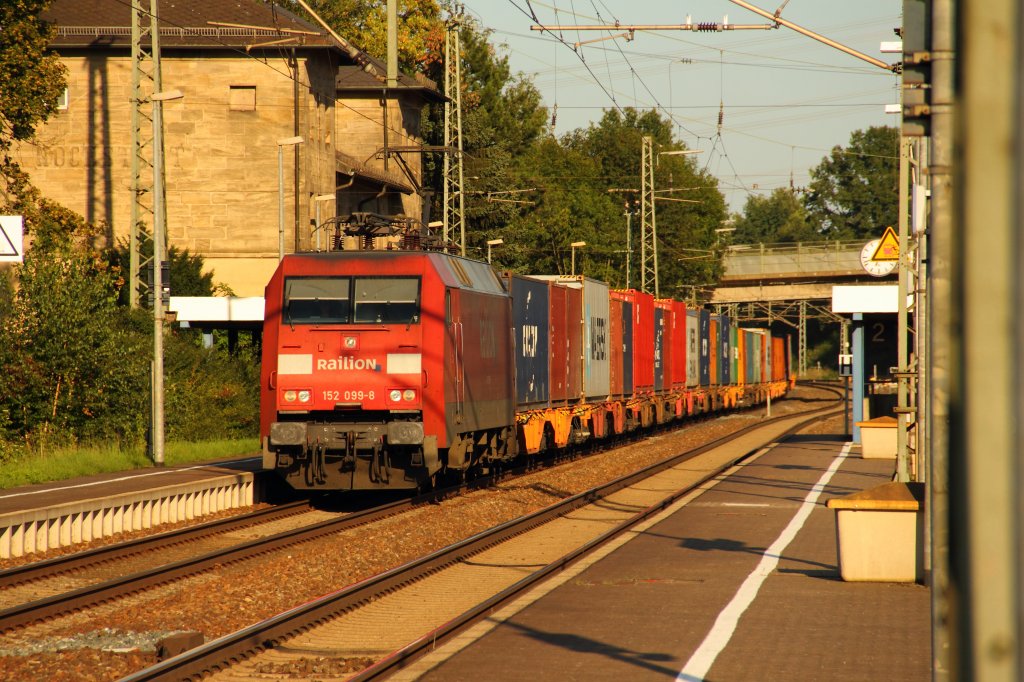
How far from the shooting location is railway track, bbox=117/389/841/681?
8680mm

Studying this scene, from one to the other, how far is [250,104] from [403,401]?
2968cm

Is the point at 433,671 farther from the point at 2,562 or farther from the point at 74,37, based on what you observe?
the point at 74,37

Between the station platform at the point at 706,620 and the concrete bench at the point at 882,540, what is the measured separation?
0.14 metres

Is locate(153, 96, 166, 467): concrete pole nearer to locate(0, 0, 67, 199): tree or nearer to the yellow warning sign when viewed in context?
locate(0, 0, 67, 199): tree

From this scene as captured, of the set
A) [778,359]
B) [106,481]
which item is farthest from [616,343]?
[778,359]

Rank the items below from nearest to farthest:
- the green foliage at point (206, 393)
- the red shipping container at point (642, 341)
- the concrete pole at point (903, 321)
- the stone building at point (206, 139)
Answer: the concrete pole at point (903, 321), the green foliage at point (206, 393), the red shipping container at point (642, 341), the stone building at point (206, 139)

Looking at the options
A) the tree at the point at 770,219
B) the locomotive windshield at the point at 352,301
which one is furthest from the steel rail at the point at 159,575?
the tree at the point at 770,219

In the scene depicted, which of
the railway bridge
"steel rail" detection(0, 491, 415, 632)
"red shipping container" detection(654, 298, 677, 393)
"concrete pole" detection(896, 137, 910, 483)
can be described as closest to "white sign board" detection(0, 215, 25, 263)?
"steel rail" detection(0, 491, 415, 632)

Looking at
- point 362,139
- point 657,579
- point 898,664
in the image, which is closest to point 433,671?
point 898,664

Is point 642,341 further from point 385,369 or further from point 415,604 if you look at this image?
point 415,604

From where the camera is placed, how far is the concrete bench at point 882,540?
37.2ft

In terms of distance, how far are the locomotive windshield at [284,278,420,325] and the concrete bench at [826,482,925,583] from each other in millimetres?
7856

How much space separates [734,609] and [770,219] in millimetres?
153492

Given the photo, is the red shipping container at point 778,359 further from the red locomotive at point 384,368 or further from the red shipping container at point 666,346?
the red locomotive at point 384,368
